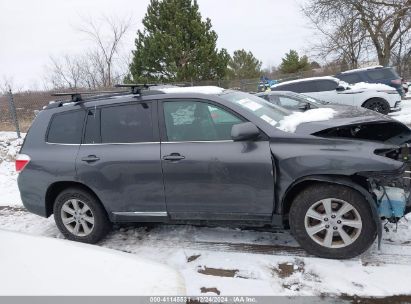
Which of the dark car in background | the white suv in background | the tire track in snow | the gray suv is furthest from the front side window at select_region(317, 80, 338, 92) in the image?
the tire track in snow

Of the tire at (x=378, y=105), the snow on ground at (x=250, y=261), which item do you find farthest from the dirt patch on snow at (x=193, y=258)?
the tire at (x=378, y=105)

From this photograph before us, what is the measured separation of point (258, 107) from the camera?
4.30m

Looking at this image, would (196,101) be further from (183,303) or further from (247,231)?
(183,303)

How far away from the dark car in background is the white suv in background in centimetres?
136

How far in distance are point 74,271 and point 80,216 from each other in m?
2.63

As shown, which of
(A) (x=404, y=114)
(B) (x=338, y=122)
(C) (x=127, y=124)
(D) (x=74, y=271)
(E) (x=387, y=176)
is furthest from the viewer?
(A) (x=404, y=114)

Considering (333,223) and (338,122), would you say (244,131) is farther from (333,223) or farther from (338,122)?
(333,223)

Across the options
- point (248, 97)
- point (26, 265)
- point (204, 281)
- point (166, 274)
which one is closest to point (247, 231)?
point (204, 281)

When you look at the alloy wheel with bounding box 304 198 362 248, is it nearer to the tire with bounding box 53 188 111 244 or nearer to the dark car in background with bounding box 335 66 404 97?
the tire with bounding box 53 188 111 244

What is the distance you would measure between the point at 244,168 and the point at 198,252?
112 centimetres

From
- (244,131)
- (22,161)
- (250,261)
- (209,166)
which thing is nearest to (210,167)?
(209,166)

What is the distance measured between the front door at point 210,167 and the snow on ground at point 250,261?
1.45 feet

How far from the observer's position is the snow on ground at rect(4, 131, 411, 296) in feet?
10.7

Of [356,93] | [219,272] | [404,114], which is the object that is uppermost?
[356,93]
